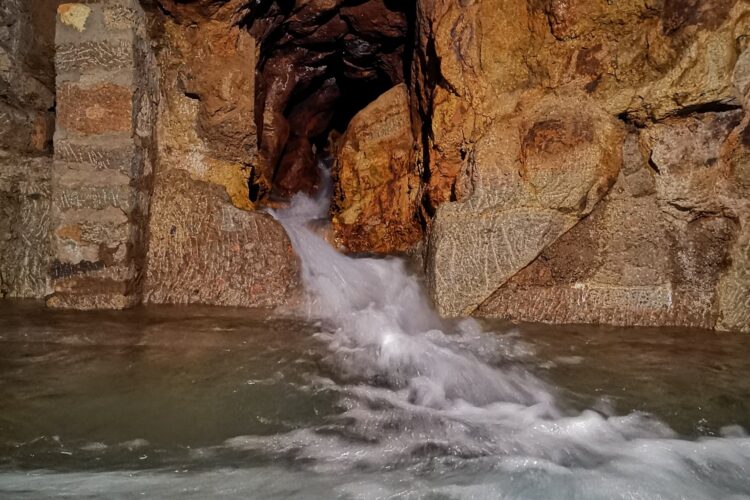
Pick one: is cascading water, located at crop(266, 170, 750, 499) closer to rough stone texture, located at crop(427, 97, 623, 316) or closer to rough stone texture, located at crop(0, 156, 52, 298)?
rough stone texture, located at crop(427, 97, 623, 316)

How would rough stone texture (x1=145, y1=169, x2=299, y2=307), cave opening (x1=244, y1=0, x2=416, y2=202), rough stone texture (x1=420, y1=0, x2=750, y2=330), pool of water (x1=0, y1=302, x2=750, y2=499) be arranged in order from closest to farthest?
pool of water (x1=0, y1=302, x2=750, y2=499) < rough stone texture (x1=420, y1=0, x2=750, y2=330) < rough stone texture (x1=145, y1=169, x2=299, y2=307) < cave opening (x1=244, y1=0, x2=416, y2=202)

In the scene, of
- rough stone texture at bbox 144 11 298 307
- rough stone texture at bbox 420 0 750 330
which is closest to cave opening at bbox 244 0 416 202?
rough stone texture at bbox 144 11 298 307

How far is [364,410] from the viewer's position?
163cm

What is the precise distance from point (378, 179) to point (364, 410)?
2.64 meters

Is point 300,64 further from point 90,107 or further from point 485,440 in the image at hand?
point 485,440

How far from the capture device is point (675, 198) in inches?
110

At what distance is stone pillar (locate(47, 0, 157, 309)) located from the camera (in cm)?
280

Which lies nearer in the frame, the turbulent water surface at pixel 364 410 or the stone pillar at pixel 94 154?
the turbulent water surface at pixel 364 410

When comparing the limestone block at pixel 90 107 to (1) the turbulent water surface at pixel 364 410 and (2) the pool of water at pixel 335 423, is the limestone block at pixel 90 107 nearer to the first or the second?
(1) the turbulent water surface at pixel 364 410

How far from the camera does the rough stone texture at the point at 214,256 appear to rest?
308 centimetres

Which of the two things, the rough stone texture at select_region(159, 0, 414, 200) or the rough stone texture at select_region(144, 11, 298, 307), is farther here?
the rough stone texture at select_region(159, 0, 414, 200)

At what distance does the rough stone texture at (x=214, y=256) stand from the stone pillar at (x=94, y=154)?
27 centimetres

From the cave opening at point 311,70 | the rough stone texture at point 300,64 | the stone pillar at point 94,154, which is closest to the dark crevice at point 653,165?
the cave opening at point 311,70

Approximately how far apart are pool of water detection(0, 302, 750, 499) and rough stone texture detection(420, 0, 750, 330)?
1.59 feet
